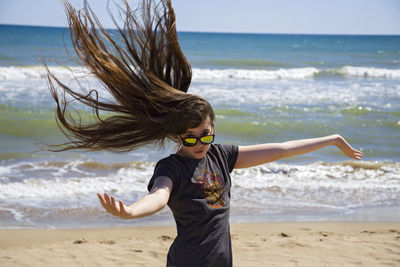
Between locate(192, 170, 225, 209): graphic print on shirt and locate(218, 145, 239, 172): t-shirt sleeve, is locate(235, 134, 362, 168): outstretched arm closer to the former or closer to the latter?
locate(218, 145, 239, 172): t-shirt sleeve

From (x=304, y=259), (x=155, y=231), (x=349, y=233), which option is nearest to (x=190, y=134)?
(x=304, y=259)

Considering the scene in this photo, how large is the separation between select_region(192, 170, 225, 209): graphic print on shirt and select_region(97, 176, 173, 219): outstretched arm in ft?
0.61

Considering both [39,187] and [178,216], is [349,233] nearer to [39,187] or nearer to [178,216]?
[178,216]

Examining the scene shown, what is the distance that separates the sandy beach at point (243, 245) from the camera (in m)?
4.66

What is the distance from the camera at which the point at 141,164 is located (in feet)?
27.4

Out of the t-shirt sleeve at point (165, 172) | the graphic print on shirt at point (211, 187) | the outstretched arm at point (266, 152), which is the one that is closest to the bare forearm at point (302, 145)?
the outstretched arm at point (266, 152)

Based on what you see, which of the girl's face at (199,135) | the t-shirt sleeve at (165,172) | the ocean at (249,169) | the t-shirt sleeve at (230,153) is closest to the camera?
the t-shirt sleeve at (165,172)

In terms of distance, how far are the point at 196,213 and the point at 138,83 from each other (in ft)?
2.56

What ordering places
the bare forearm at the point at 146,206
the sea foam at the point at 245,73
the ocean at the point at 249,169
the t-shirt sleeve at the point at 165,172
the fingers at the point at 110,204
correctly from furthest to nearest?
the sea foam at the point at 245,73, the ocean at the point at 249,169, the t-shirt sleeve at the point at 165,172, the bare forearm at the point at 146,206, the fingers at the point at 110,204

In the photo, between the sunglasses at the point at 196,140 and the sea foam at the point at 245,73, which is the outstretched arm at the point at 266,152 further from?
the sea foam at the point at 245,73

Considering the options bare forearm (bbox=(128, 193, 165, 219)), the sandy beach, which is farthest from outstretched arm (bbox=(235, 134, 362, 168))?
the sandy beach

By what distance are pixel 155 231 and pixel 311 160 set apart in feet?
14.0

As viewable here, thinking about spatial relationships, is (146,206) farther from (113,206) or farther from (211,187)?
(211,187)

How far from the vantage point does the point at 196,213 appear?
2.46 meters
